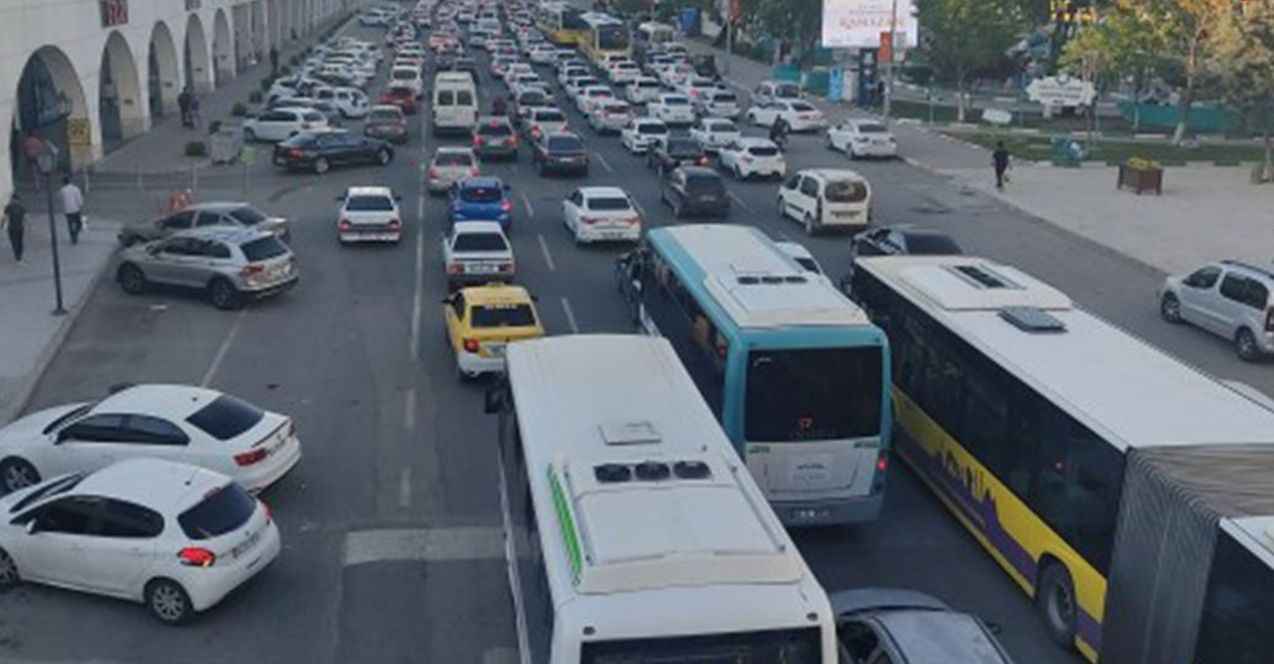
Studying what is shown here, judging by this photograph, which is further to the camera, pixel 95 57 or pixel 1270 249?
pixel 95 57

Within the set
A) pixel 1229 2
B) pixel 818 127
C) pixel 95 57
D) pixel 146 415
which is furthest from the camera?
pixel 818 127

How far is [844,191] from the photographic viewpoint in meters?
33.9

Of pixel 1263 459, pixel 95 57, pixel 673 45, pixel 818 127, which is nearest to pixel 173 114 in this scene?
pixel 95 57

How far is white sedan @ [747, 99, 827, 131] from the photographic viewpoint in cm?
5644

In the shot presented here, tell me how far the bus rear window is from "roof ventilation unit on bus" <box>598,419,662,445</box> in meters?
2.88

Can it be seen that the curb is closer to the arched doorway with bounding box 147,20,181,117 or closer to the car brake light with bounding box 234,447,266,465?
the car brake light with bounding box 234,447,266,465

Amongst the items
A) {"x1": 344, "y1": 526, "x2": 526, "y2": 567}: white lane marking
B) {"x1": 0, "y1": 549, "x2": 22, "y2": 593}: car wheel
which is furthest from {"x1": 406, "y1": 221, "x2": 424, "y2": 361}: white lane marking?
{"x1": 0, "y1": 549, "x2": 22, "y2": 593}: car wheel

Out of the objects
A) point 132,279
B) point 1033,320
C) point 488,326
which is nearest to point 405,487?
point 488,326

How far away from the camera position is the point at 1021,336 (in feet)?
51.5

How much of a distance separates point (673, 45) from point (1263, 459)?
85.2m

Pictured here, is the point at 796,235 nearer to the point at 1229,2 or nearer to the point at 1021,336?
the point at 1021,336

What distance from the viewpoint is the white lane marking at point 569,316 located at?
82.7 feet

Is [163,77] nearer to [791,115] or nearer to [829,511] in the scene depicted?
[791,115]

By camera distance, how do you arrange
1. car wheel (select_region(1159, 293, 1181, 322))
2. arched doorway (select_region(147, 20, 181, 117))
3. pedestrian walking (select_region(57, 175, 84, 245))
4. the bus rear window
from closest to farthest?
the bus rear window → car wheel (select_region(1159, 293, 1181, 322)) → pedestrian walking (select_region(57, 175, 84, 245)) → arched doorway (select_region(147, 20, 181, 117))
